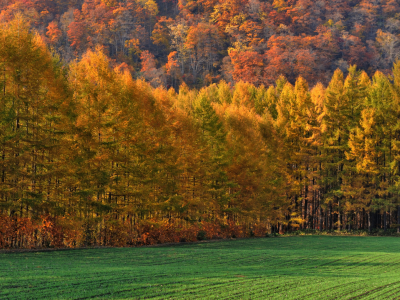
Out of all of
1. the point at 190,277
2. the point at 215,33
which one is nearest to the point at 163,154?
the point at 190,277

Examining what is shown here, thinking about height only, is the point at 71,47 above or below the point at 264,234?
above

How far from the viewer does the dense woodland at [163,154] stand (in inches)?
954

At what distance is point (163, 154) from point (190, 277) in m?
17.8

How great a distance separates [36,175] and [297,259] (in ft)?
46.3

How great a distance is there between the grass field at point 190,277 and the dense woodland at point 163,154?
4.66 meters

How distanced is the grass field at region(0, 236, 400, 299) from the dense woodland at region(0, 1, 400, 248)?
15.3 ft

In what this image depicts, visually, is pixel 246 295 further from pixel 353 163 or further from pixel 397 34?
pixel 397 34

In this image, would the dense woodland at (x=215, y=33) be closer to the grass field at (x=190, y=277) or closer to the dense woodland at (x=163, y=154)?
the dense woodland at (x=163, y=154)

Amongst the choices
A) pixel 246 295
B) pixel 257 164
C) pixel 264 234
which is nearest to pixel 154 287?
pixel 246 295

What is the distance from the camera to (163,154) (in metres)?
32.4

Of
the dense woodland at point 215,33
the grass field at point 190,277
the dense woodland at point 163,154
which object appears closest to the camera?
the grass field at point 190,277

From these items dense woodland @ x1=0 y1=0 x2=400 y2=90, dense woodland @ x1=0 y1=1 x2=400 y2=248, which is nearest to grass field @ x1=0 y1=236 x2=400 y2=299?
dense woodland @ x1=0 y1=1 x2=400 y2=248

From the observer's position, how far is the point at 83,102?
27719mm

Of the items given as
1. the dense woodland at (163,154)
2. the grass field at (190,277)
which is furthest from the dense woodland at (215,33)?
the grass field at (190,277)
